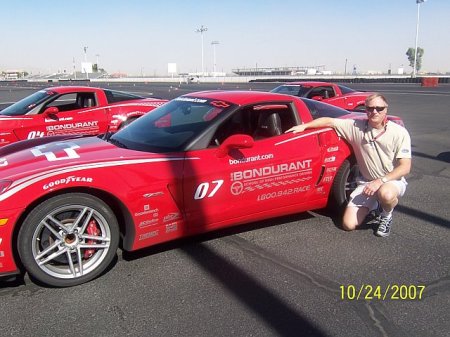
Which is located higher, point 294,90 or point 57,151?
point 294,90

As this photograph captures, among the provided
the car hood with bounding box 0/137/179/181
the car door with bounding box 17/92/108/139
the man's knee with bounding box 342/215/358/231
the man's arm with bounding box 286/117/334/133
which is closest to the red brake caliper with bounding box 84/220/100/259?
the car hood with bounding box 0/137/179/181

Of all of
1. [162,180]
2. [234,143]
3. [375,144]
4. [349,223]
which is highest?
[234,143]

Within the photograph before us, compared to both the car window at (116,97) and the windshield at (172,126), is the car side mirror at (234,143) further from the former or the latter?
the car window at (116,97)

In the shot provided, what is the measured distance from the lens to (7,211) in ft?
8.85

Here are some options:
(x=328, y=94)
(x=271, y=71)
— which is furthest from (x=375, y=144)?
(x=271, y=71)

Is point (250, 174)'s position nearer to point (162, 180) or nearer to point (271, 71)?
point (162, 180)

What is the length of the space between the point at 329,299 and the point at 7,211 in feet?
7.27

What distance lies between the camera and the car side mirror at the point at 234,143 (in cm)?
338

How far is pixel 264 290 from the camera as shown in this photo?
9.80 ft

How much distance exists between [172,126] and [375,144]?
1952mm
